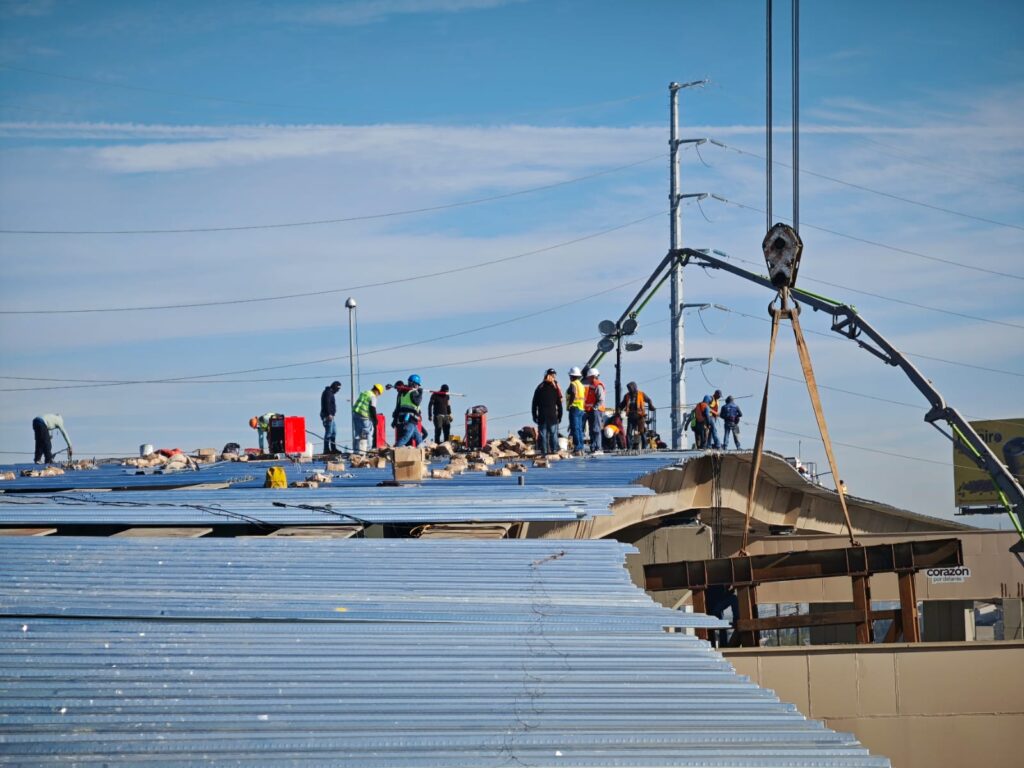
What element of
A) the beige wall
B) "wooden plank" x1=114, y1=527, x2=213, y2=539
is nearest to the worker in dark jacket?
"wooden plank" x1=114, y1=527, x2=213, y2=539

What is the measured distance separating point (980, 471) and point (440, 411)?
50331 millimetres

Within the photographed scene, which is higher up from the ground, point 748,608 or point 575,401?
point 575,401

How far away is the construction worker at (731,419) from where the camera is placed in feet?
124

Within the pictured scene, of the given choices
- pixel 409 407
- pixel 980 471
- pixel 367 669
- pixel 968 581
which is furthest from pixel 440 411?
pixel 980 471

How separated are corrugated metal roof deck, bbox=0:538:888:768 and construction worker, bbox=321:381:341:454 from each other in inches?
827

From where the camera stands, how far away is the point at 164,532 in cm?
1352

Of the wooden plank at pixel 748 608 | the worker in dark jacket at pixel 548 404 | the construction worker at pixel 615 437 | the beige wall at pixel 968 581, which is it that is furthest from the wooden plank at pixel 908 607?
the beige wall at pixel 968 581

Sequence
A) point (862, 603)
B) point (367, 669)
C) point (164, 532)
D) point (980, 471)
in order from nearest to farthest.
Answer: point (367, 669)
point (164, 532)
point (862, 603)
point (980, 471)

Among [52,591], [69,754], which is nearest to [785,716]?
[69,754]

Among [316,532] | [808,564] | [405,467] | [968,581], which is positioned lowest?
[968,581]

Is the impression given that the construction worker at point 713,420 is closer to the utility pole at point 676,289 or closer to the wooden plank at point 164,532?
the utility pole at point 676,289

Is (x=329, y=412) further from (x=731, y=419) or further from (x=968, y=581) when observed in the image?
(x=968, y=581)

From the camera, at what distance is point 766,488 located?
127 feet

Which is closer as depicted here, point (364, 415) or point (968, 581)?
point (364, 415)
